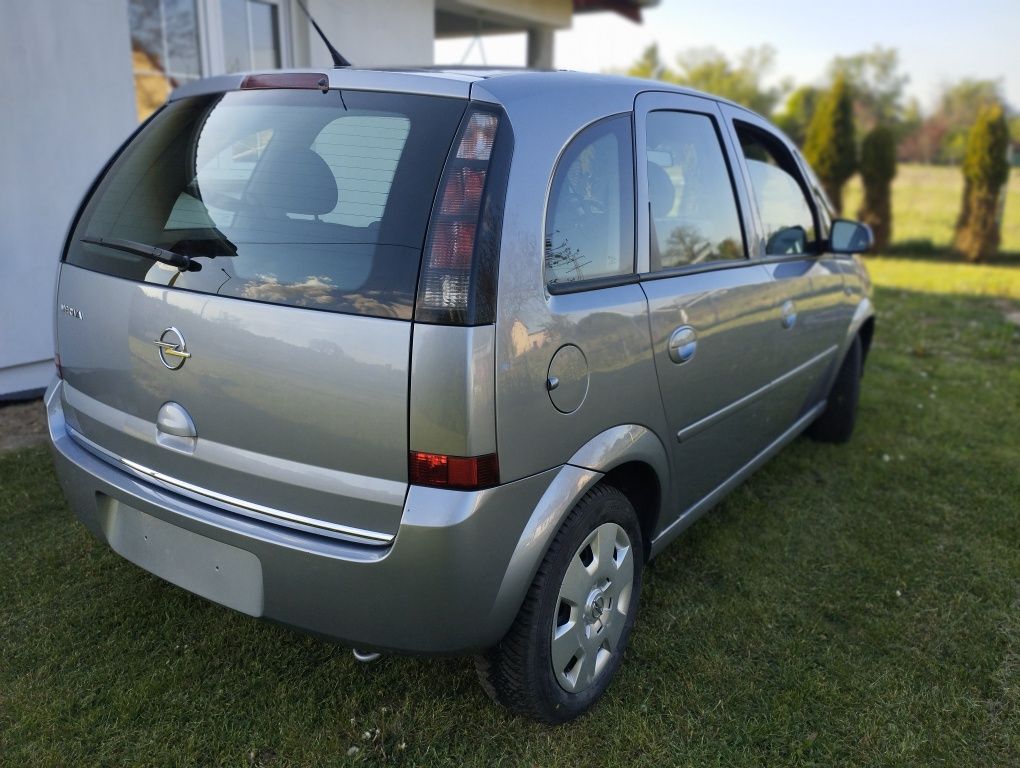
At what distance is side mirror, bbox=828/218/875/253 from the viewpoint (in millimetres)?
3802

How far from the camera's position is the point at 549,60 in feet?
33.5

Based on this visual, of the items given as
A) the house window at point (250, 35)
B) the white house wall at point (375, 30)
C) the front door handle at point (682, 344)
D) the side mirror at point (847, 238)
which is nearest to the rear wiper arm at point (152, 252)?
the front door handle at point (682, 344)

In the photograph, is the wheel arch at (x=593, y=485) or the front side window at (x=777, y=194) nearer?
the wheel arch at (x=593, y=485)

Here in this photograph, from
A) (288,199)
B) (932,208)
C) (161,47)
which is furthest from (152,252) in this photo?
(932,208)

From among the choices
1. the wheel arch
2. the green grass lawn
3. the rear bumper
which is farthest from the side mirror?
the rear bumper

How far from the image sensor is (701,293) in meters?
2.61

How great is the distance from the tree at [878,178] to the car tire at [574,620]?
13.6m

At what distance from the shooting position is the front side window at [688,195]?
8.29ft

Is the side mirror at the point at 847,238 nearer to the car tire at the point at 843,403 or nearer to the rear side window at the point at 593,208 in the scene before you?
the car tire at the point at 843,403

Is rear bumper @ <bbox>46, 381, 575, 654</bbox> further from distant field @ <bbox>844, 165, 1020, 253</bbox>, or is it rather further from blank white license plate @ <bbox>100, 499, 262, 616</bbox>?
distant field @ <bbox>844, 165, 1020, 253</bbox>

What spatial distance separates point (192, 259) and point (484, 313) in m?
0.81

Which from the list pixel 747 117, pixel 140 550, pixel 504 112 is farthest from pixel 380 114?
pixel 747 117

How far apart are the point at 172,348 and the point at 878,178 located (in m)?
14.6

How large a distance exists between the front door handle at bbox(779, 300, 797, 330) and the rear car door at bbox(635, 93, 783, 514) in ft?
0.40
